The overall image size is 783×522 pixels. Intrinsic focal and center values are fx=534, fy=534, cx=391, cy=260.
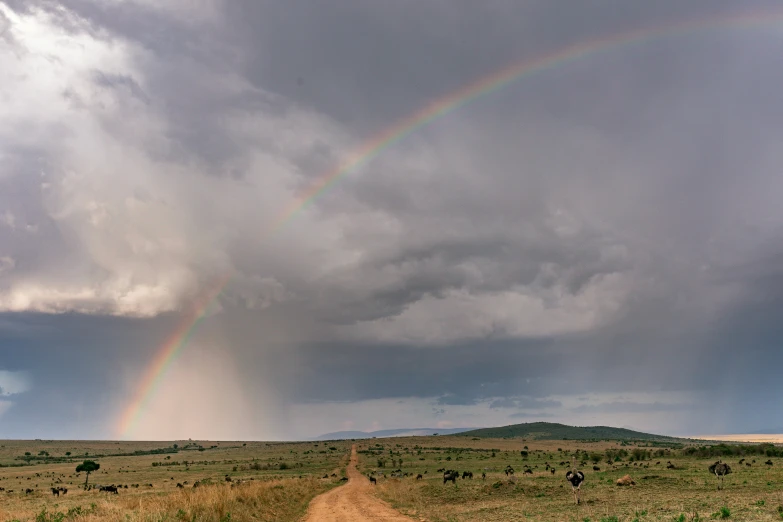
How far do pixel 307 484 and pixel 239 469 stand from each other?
51.6 m

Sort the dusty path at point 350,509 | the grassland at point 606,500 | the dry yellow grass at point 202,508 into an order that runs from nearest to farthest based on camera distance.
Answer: the dry yellow grass at point 202,508 < the grassland at point 606,500 < the dusty path at point 350,509

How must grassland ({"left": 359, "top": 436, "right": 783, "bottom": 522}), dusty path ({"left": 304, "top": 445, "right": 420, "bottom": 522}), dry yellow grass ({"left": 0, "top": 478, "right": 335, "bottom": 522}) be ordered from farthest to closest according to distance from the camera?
dusty path ({"left": 304, "top": 445, "right": 420, "bottom": 522}) → grassland ({"left": 359, "top": 436, "right": 783, "bottom": 522}) → dry yellow grass ({"left": 0, "top": 478, "right": 335, "bottom": 522})

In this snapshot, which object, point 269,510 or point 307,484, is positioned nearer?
point 269,510

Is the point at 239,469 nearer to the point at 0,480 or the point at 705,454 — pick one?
the point at 0,480

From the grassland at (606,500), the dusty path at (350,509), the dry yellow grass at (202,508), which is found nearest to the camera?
the dry yellow grass at (202,508)

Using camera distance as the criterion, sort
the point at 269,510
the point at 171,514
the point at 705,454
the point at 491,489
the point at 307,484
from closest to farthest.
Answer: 1. the point at 171,514
2. the point at 269,510
3. the point at 491,489
4. the point at 307,484
5. the point at 705,454

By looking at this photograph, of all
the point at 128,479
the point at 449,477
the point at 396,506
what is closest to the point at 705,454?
the point at 449,477

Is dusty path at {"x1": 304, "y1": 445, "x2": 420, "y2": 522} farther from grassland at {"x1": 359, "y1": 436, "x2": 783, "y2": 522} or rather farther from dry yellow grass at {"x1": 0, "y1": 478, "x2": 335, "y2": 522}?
grassland at {"x1": 359, "y1": 436, "x2": 783, "y2": 522}

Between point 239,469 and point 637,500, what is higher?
point 637,500

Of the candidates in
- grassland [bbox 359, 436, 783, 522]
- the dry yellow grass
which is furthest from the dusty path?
grassland [bbox 359, 436, 783, 522]

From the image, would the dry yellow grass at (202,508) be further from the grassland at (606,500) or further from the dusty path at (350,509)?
the grassland at (606,500)

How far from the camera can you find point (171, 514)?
22.9m

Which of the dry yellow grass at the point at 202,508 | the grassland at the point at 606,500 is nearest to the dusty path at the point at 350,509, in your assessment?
the dry yellow grass at the point at 202,508

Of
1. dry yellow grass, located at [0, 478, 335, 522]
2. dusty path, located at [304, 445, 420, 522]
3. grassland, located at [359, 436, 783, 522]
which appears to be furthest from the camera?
dusty path, located at [304, 445, 420, 522]
